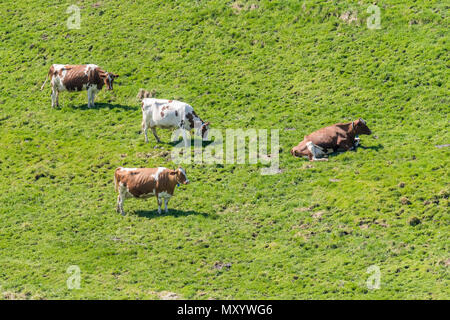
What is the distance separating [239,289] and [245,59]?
22551 millimetres

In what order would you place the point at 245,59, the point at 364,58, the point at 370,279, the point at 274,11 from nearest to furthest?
the point at 370,279 → the point at 364,58 → the point at 245,59 → the point at 274,11

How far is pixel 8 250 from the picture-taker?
34.2 metres

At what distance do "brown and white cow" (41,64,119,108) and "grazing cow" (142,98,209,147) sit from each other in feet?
17.3

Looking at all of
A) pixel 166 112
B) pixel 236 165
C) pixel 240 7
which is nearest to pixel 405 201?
pixel 236 165

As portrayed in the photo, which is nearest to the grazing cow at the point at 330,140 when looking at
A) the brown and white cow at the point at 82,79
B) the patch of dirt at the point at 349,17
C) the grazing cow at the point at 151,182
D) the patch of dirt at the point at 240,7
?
the grazing cow at the point at 151,182

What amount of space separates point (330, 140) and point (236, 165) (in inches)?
182

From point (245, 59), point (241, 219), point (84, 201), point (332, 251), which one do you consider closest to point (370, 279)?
point (332, 251)

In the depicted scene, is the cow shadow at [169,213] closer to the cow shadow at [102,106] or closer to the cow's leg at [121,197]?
the cow's leg at [121,197]

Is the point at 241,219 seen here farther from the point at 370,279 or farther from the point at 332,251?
the point at 370,279

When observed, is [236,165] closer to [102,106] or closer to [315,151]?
[315,151]

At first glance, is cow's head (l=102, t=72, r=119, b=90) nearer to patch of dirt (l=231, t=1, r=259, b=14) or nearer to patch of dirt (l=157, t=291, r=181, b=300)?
patch of dirt (l=231, t=1, r=259, b=14)

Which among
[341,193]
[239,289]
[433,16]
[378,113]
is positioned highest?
[433,16]

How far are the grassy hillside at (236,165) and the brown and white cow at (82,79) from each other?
1.20 meters

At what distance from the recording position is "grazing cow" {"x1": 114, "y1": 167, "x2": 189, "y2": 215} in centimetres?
3547
